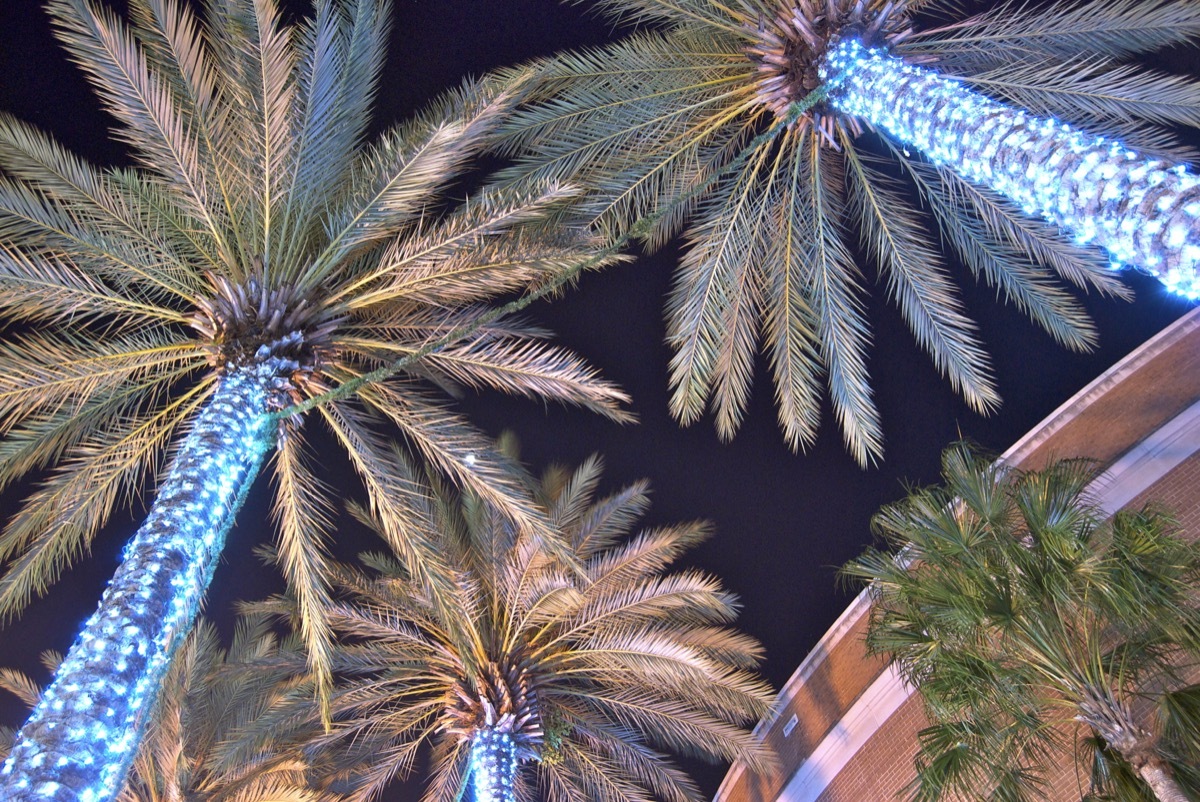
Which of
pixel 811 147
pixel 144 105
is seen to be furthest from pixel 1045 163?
pixel 144 105

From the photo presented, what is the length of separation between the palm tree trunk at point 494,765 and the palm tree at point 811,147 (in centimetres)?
441

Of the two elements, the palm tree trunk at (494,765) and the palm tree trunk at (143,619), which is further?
the palm tree trunk at (494,765)

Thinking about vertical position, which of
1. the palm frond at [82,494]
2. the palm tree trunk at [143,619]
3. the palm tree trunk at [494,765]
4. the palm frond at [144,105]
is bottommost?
the palm tree trunk at [494,765]

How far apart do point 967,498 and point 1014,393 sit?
5140 mm

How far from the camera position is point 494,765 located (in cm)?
830

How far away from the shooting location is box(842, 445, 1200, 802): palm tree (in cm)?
521

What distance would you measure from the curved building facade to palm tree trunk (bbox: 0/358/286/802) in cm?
939

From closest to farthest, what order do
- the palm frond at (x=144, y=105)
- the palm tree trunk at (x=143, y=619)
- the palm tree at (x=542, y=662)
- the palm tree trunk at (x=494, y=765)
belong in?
the palm tree trunk at (x=143, y=619)
the palm frond at (x=144, y=105)
the palm tree trunk at (x=494, y=765)
the palm tree at (x=542, y=662)

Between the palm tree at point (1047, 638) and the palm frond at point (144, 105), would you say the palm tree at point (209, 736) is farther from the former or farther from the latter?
the palm tree at point (1047, 638)

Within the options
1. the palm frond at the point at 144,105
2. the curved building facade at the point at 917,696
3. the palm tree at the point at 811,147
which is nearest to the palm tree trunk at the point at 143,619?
the palm frond at the point at 144,105

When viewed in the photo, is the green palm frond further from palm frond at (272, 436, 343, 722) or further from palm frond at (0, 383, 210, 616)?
palm frond at (0, 383, 210, 616)

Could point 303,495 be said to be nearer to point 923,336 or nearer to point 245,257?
point 245,257

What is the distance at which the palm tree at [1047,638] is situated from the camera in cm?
521

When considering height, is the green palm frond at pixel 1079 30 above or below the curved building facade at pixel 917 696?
above
